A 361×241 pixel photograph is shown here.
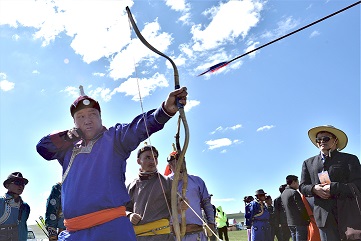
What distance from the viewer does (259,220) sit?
12.0 metres

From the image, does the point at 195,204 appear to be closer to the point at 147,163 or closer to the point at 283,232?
the point at 147,163

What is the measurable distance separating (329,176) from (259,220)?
7.50 m

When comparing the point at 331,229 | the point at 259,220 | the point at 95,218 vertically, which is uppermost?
the point at 259,220

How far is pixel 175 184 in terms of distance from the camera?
3281 millimetres

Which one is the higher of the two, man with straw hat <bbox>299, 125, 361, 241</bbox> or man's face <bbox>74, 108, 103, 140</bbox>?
man's face <bbox>74, 108, 103, 140</bbox>

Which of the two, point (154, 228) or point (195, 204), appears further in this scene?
point (195, 204)

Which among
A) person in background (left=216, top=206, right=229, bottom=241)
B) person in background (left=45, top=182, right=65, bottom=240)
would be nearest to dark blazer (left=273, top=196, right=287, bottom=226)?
person in background (left=216, top=206, right=229, bottom=241)

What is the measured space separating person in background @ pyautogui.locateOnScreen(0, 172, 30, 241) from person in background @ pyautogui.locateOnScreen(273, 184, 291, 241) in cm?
701

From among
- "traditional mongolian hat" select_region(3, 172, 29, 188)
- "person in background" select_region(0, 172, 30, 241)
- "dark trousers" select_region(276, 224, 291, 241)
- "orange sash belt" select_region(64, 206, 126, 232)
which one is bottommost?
"orange sash belt" select_region(64, 206, 126, 232)

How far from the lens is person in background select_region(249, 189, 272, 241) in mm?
11828

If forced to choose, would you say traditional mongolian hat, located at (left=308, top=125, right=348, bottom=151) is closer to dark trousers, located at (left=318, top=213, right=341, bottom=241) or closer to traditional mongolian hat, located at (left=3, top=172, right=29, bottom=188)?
dark trousers, located at (left=318, top=213, right=341, bottom=241)

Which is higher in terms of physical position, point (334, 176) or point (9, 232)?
point (334, 176)

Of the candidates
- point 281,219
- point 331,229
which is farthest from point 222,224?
point 331,229

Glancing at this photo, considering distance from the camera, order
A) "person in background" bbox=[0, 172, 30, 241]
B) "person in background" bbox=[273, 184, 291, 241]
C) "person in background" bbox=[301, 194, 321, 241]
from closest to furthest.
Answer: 1. "person in background" bbox=[301, 194, 321, 241]
2. "person in background" bbox=[0, 172, 30, 241]
3. "person in background" bbox=[273, 184, 291, 241]
